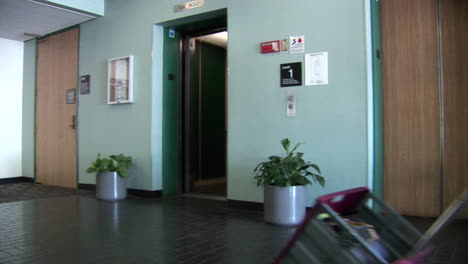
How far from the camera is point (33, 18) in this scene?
5586mm

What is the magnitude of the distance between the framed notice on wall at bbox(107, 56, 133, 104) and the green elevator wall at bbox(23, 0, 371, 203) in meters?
0.09

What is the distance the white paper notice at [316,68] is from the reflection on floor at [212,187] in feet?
6.89

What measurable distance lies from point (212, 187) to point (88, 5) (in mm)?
3197

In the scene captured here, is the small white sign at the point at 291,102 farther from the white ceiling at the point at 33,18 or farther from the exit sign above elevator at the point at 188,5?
the white ceiling at the point at 33,18

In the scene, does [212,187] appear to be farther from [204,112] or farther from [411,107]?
[411,107]

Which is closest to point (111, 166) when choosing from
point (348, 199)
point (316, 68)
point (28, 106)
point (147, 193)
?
point (147, 193)

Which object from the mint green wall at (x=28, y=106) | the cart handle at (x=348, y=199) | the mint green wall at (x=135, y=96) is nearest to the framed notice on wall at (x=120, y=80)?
the mint green wall at (x=135, y=96)

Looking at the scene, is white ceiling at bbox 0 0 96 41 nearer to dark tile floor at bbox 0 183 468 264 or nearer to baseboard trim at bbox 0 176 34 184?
baseboard trim at bbox 0 176 34 184

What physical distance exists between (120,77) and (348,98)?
3.20 meters

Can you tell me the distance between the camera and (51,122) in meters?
6.33

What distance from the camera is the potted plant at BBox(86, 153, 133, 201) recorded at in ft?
15.4

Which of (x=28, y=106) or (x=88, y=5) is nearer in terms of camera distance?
(x=88, y=5)

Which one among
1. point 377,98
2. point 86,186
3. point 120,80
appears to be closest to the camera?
point 377,98

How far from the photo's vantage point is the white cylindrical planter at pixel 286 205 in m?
3.29
